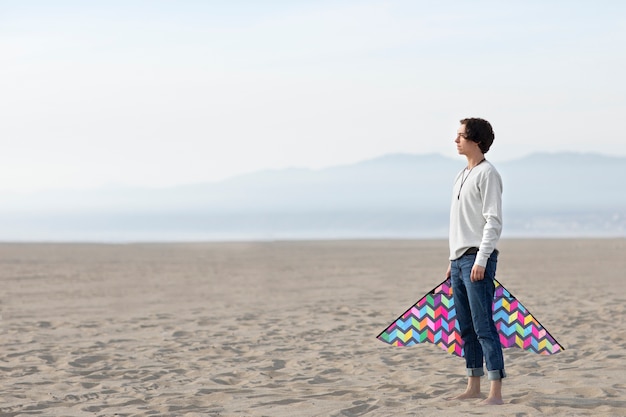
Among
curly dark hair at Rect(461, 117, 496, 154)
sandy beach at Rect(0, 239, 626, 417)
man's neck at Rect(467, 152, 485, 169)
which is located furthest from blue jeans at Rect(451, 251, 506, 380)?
curly dark hair at Rect(461, 117, 496, 154)

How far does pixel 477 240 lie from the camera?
17.5ft

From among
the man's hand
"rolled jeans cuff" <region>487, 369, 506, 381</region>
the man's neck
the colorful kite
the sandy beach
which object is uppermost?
the man's neck

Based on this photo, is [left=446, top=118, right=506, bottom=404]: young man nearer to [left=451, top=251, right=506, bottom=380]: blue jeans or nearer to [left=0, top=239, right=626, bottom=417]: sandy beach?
[left=451, top=251, right=506, bottom=380]: blue jeans

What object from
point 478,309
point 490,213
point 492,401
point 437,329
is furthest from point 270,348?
point 490,213

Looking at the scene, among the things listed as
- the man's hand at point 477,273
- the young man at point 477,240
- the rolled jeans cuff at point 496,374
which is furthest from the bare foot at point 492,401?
the man's hand at point 477,273

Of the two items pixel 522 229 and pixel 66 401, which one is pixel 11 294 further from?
pixel 522 229

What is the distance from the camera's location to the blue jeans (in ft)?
17.6

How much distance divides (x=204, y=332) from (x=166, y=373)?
8.22 ft

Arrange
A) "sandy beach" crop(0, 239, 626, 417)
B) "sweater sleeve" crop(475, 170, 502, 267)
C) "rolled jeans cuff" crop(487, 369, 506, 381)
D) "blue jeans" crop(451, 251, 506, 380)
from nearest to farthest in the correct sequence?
1. "sweater sleeve" crop(475, 170, 502, 267)
2. "blue jeans" crop(451, 251, 506, 380)
3. "rolled jeans cuff" crop(487, 369, 506, 381)
4. "sandy beach" crop(0, 239, 626, 417)

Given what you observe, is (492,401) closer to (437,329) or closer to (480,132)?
(437,329)

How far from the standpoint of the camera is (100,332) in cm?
980

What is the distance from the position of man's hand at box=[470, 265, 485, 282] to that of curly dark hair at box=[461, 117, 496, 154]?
0.79m

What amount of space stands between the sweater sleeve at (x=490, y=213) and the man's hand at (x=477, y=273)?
0.02 m

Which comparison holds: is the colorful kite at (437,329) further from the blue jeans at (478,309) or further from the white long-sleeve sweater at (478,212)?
the white long-sleeve sweater at (478,212)
